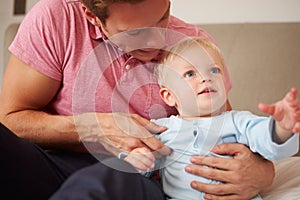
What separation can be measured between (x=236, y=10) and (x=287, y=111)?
1.27 meters

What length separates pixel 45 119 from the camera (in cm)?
110

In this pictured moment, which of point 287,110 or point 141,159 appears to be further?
point 141,159

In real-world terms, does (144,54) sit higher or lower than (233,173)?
higher

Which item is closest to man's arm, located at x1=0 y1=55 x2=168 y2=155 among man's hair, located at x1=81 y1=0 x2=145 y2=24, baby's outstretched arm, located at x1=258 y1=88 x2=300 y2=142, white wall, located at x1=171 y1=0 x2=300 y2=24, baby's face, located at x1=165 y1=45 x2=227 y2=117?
baby's face, located at x1=165 y1=45 x2=227 y2=117

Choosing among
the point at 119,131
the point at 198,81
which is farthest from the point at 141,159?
the point at 198,81

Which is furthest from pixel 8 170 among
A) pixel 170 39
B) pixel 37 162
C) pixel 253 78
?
pixel 253 78

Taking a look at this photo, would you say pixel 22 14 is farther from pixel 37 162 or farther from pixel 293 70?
pixel 37 162

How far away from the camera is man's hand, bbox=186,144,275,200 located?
37.4 inches

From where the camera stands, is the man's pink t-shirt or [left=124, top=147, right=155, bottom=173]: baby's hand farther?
the man's pink t-shirt

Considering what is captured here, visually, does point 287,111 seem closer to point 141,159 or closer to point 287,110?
point 287,110

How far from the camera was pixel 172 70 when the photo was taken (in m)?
→ 1.08

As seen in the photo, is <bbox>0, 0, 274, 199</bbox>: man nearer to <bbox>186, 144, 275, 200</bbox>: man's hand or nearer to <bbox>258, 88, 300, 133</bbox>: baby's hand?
<bbox>186, 144, 275, 200</bbox>: man's hand

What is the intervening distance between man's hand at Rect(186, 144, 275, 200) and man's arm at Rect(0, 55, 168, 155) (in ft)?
0.54

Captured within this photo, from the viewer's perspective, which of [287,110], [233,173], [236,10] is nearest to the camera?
[287,110]
